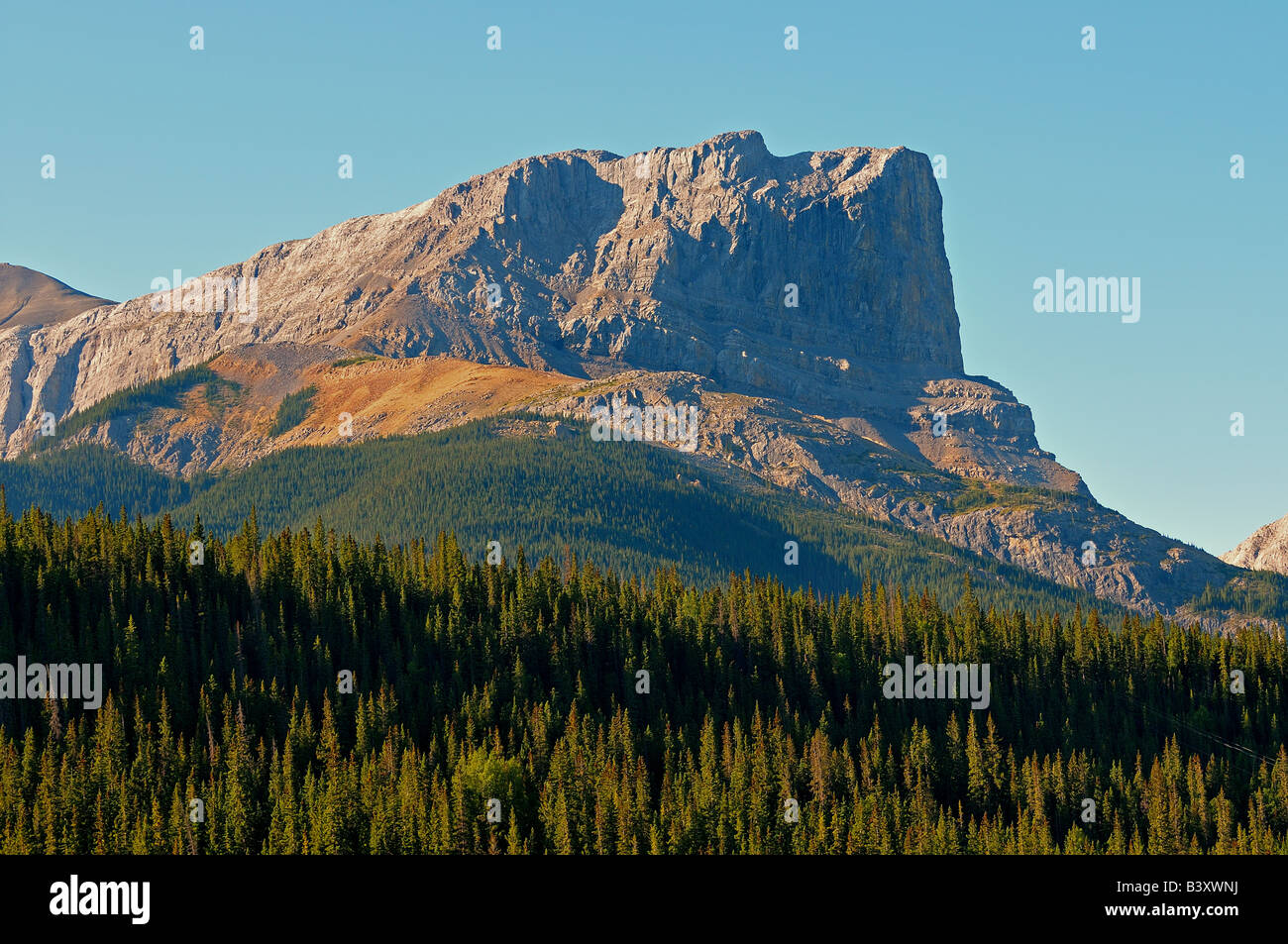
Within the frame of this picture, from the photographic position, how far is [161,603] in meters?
190

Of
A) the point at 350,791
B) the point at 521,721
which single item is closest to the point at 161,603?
the point at 521,721

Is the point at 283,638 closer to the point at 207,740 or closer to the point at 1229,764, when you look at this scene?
the point at 207,740

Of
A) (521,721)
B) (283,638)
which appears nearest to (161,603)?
(283,638)
